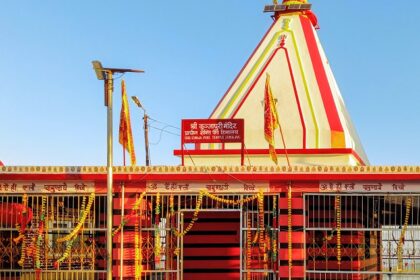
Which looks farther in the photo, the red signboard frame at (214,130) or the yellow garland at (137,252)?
the red signboard frame at (214,130)

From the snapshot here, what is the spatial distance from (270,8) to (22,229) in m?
17.2

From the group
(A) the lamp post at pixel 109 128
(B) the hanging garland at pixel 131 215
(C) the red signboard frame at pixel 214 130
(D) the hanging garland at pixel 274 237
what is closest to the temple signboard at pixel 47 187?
(B) the hanging garland at pixel 131 215

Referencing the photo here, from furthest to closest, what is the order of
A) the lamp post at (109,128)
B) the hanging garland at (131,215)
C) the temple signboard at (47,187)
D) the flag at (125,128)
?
the flag at (125,128)
the temple signboard at (47,187)
the hanging garland at (131,215)
the lamp post at (109,128)

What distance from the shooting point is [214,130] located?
2444 centimetres

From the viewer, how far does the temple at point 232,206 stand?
880 inches

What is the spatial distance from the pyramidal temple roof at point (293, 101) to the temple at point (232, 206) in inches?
2.7

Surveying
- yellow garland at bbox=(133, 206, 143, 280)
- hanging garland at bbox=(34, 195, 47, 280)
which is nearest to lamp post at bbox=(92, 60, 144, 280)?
yellow garland at bbox=(133, 206, 143, 280)

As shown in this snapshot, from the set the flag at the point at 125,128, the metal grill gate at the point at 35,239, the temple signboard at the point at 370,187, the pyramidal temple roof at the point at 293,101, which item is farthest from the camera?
the pyramidal temple roof at the point at 293,101

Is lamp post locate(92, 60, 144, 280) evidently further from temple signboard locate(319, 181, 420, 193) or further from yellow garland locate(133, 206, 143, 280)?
temple signboard locate(319, 181, 420, 193)

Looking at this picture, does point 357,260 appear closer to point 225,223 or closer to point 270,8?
point 225,223

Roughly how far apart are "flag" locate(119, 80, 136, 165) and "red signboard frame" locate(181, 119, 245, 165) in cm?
191

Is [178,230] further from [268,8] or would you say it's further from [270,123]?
[268,8]

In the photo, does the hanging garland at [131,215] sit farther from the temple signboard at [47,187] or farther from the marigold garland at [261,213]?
the marigold garland at [261,213]

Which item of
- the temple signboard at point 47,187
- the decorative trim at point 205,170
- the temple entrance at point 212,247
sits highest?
the decorative trim at point 205,170
